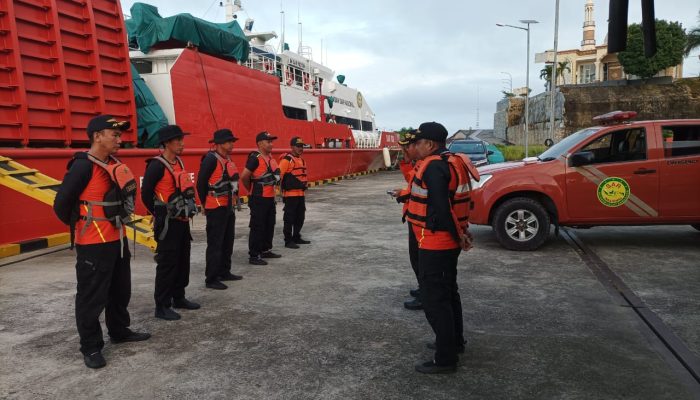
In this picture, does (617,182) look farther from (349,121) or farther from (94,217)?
(349,121)

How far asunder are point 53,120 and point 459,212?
737 cm

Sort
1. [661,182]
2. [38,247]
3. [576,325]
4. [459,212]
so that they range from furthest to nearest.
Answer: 1. [38,247]
2. [661,182]
3. [576,325]
4. [459,212]

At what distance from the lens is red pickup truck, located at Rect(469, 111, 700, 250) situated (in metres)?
6.64

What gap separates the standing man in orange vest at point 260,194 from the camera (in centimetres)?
664

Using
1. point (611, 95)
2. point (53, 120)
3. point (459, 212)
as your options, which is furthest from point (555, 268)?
point (611, 95)

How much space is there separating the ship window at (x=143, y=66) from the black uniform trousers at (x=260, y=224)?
24.8ft

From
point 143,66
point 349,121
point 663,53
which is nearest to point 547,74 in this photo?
point 663,53

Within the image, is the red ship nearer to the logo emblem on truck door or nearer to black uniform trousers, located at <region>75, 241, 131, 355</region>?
black uniform trousers, located at <region>75, 241, 131, 355</region>

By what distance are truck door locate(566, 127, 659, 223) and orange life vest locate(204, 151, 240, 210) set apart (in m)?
4.45

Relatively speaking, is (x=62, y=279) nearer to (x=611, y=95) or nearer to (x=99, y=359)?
(x=99, y=359)

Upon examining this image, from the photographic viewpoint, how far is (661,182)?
21.8 ft

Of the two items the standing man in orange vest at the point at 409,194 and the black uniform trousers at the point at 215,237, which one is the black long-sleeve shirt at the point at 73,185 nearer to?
the black uniform trousers at the point at 215,237

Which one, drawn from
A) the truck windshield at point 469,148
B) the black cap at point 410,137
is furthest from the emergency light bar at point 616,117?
the truck windshield at point 469,148

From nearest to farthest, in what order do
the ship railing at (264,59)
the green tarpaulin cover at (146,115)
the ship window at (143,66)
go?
1. the green tarpaulin cover at (146,115)
2. the ship window at (143,66)
3. the ship railing at (264,59)
